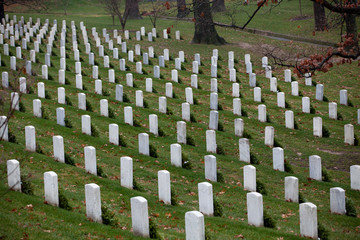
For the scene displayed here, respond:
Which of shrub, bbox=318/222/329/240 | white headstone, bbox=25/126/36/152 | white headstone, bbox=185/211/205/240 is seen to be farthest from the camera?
white headstone, bbox=25/126/36/152

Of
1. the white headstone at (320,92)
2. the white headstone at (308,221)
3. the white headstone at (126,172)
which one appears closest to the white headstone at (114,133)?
the white headstone at (126,172)

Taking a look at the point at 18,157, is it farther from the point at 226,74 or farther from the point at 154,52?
the point at 154,52

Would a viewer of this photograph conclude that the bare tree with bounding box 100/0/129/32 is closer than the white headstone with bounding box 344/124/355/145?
No

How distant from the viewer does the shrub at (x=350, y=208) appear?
9789 millimetres

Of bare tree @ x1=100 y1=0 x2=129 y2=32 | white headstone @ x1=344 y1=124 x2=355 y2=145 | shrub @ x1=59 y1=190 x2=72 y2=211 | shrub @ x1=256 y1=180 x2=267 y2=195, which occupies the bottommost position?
white headstone @ x1=344 y1=124 x2=355 y2=145

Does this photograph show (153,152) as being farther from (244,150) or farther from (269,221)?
(269,221)

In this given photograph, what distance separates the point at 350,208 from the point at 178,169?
3.75m

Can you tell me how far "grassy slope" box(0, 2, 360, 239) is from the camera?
870 centimetres

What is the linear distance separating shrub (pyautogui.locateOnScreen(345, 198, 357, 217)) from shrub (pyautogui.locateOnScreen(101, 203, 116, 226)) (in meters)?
4.02

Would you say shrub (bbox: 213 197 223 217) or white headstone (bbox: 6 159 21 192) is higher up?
white headstone (bbox: 6 159 21 192)

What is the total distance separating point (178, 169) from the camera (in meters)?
12.1

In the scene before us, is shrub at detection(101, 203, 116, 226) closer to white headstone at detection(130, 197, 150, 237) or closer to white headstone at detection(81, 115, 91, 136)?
white headstone at detection(130, 197, 150, 237)

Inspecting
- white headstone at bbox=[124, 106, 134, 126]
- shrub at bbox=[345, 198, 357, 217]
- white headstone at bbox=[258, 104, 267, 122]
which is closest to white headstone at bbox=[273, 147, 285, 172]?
shrub at bbox=[345, 198, 357, 217]

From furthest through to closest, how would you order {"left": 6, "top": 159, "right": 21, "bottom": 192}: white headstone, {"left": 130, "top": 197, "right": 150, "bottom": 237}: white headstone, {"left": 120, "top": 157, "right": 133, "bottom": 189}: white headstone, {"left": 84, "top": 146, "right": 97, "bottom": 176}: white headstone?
{"left": 84, "top": 146, "right": 97, "bottom": 176}: white headstone, {"left": 120, "top": 157, "right": 133, "bottom": 189}: white headstone, {"left": 6, "top": 159, "right": 21, "bottom": 192}: white headstone, {"left": 130, "top": 197, "right": 150, "bottom": 237}: white headstone
